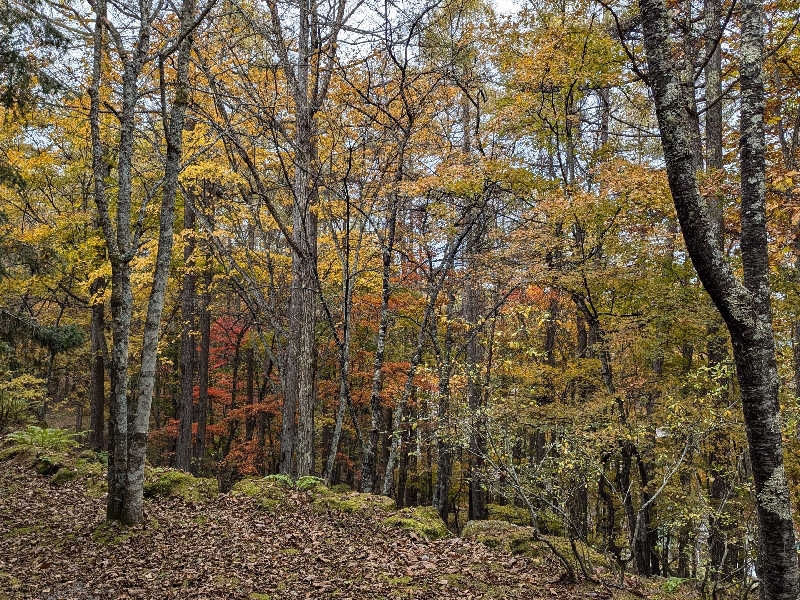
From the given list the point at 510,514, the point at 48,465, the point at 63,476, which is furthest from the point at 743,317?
the point at 510,514

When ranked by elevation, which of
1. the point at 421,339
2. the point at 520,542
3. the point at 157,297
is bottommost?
the point at 520,542

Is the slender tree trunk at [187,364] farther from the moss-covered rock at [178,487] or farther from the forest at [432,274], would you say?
the moss-covered rock at [178,487]

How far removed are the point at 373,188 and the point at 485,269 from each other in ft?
10.7

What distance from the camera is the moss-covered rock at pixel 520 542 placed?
692 cm

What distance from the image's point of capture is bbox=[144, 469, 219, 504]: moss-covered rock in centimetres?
895

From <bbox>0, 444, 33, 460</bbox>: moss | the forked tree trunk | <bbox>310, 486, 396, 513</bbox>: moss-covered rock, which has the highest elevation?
the forked tree trunk

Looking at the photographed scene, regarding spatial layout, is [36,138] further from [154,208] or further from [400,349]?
[400,349]

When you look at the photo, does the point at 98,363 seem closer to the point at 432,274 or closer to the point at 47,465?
the point at 47,465

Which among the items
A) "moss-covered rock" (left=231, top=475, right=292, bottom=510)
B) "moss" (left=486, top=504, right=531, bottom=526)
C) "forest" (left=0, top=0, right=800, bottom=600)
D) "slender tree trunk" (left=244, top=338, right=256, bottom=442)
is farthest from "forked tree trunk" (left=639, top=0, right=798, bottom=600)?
"slender tree trunk" (left=244, top=338, right=256, bottom=442)

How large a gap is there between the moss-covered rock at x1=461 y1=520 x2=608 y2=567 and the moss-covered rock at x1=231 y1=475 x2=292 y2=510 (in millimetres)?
3260

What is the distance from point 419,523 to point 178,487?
14.8 ft

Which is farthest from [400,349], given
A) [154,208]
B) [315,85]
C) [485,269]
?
[315,85]

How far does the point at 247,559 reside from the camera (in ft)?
20.9

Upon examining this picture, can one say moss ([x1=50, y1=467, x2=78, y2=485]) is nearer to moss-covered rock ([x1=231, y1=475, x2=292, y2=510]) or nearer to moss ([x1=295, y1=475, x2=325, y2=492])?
moss-covered rock ([x1=231, y1=475, x2=292, y2=510])
